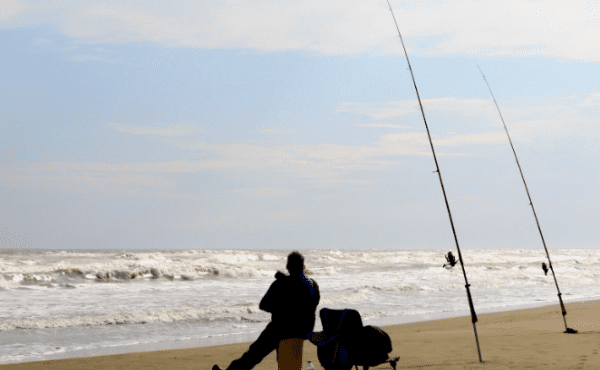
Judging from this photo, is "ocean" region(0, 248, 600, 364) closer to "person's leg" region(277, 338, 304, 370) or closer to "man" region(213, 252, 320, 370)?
"person's leg" region(277, 338, 304, 370)

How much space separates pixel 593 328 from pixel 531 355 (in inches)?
122

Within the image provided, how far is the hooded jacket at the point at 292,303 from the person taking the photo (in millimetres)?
4621

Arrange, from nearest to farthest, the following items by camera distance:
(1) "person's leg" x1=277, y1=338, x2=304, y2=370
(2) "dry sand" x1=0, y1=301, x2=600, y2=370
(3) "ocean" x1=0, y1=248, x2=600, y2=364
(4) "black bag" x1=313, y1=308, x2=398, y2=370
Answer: (1) "person's leg" x1=277, y1=338, x2=304, y2=370 < (4) "black bag" x1=313, y1=308, x2=398, y2=370 < (2) "dry sand" x1=0, y1=301, x2=600, y2=370 < (3) "ocean" x1=0, y1=248, x2=600, y2=364

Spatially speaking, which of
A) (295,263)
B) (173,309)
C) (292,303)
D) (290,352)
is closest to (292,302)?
(292,303)

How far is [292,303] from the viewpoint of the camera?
465cm

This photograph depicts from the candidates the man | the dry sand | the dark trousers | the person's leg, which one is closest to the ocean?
the dry sand

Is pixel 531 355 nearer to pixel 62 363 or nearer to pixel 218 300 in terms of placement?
pixel 62 363

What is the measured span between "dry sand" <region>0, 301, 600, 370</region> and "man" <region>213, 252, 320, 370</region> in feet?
7.58

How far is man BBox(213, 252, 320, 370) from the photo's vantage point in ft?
15.2

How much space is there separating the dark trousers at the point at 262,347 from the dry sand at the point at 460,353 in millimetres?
2199

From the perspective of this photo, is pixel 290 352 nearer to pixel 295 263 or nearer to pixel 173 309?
pixel 295 263

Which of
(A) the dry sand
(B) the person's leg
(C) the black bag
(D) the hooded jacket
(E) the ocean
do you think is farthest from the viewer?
(E) the ocean

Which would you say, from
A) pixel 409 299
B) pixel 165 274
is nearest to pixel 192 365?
pixel 409 299

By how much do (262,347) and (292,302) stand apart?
0.55 metres
